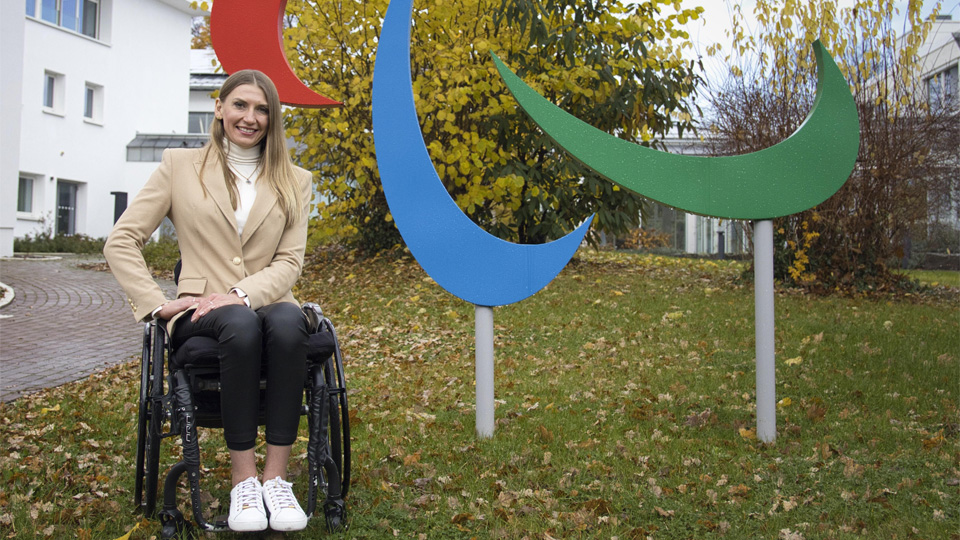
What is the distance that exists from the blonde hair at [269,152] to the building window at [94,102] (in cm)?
2203

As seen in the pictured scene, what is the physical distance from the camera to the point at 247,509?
2.70 meters

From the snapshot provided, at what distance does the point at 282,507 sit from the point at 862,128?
9.58 m

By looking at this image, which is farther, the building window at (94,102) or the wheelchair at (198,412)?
the building window at (94,102)

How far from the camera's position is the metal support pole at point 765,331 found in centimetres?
405

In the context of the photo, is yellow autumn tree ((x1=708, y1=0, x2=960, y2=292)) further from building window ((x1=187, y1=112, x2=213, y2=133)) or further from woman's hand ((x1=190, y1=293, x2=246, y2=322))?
building window ((x1=187, y1=112, x2=213, y2=133))

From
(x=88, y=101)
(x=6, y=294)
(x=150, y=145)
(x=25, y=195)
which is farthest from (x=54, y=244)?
(x=6, y=294)

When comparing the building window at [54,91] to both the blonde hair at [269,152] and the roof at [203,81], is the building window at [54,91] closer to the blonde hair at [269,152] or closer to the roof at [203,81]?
the roof at [203,81]

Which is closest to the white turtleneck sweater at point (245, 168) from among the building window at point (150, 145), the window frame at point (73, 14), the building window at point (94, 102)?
the window frame at point (73, 14)

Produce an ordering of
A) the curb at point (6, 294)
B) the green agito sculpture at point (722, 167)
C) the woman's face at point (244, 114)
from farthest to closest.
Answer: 1. the curb at point (6, 294)
2. the green agito sculpture at point (722, 167)
3. the woman's face at point (244, 114)

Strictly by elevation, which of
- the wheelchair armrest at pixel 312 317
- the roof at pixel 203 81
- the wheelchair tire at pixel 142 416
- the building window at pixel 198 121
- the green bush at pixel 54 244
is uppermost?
the roof at pixel 203 81

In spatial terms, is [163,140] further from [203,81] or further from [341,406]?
[341,406]

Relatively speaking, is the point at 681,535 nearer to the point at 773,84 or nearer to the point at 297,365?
the point at 297,365

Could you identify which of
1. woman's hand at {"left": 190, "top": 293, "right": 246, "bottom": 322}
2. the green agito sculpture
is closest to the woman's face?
woman's hand at {"left": 190, "top": 293, "right": 246, "bottom": 322}

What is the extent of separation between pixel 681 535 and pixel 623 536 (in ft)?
0.74
